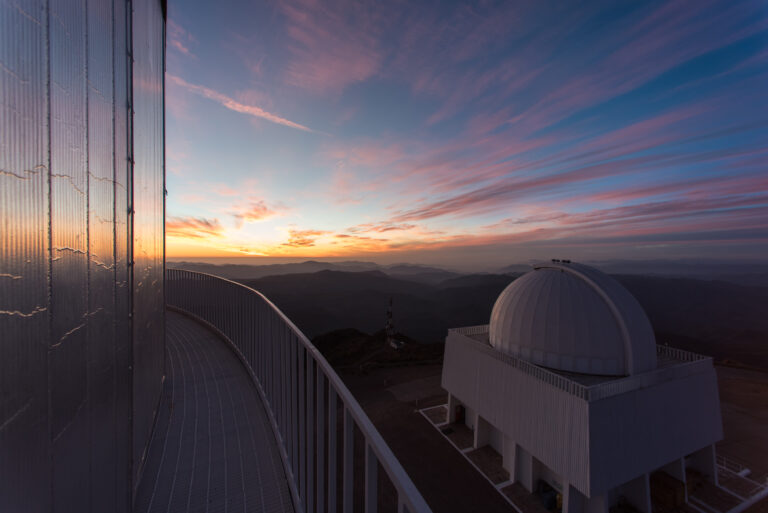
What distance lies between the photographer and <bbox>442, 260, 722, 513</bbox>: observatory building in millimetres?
7332

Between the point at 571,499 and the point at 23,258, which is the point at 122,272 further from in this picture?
the point at 571,499

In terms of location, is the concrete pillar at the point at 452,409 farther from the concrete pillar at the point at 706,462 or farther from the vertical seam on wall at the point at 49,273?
the vertical seam on wall at the point at 49,273

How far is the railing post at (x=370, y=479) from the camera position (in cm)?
128

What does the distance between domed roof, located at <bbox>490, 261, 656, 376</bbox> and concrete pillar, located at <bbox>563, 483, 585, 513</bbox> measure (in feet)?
9.83

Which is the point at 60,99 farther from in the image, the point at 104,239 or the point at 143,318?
the point at 143,318

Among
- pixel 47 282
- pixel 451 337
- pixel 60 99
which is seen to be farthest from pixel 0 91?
pixel 451 337

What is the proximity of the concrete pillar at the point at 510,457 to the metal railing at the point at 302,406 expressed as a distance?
6442 mm

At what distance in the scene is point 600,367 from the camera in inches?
352

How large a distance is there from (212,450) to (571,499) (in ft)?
27.8

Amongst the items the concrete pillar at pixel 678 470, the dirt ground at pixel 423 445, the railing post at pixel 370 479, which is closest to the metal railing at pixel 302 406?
the railing post at pixel 370 479

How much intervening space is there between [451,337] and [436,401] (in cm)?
382

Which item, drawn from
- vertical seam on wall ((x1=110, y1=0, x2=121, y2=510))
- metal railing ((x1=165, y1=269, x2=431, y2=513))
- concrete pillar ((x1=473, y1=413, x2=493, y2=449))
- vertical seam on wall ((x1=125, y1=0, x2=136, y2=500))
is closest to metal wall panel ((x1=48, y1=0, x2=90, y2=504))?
vertical seam on wall ((x1=110, y1=0, x2=121, y2=510))

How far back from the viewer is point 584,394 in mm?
7164

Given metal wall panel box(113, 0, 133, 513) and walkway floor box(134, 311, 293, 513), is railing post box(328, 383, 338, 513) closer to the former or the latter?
walkway floor box(134, 311, 293, 513)
